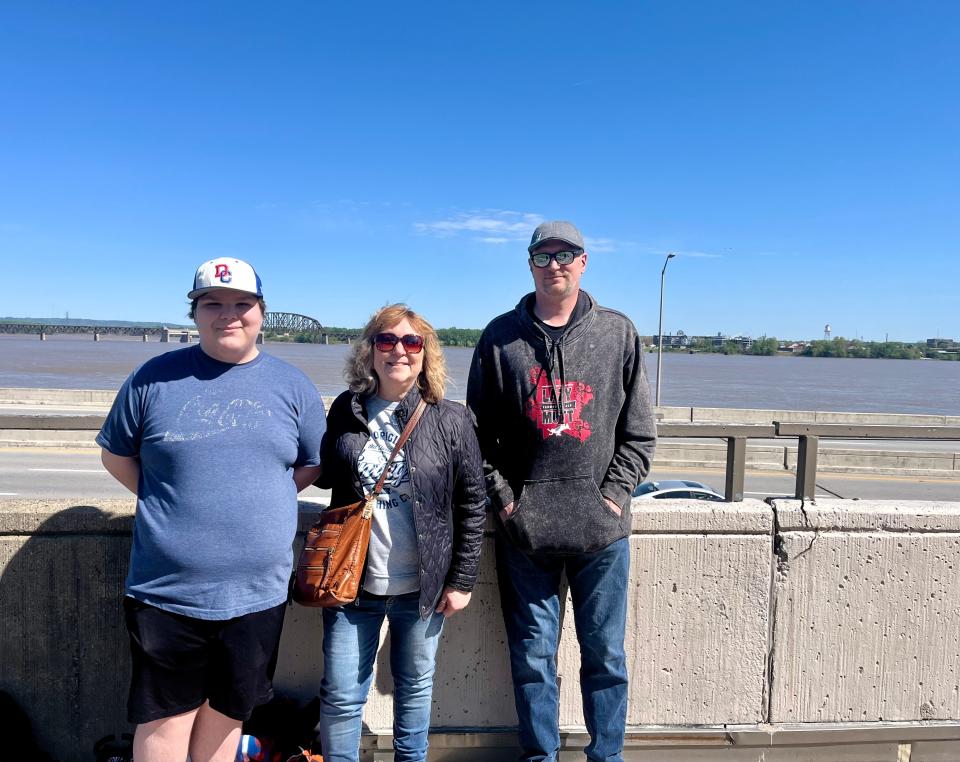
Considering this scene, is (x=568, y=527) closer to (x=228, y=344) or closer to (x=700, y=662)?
(x=700, y=662)

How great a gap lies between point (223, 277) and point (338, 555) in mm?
1032

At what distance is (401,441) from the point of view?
2350 millimetres

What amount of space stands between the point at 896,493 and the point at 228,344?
15.3 m

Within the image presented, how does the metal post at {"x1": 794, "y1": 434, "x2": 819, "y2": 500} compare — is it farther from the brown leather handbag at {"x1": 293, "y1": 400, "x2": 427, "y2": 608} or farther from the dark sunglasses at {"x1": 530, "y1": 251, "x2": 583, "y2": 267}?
the brown leather handbag at {"x1": 293, "y1": 400, "x2": 427, "y2": 608}

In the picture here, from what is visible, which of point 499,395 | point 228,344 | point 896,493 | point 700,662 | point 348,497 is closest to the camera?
point 228,344

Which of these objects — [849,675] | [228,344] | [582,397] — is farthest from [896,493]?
[228,344]

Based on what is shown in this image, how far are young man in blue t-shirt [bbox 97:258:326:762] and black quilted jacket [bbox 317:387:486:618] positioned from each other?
17cm

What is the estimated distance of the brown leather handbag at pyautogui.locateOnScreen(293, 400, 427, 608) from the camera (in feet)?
7.46

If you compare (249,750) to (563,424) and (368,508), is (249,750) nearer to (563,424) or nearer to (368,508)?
(368,508)

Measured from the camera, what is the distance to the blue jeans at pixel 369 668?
2.38 metres

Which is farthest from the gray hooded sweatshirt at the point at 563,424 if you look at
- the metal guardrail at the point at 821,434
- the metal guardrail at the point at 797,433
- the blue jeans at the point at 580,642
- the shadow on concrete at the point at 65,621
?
the metal guardrail at the point at 821,434

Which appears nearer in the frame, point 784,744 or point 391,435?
point 391,435

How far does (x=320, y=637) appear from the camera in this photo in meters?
2.90

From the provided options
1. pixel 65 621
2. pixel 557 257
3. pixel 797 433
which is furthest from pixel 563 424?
pixel 797 433
